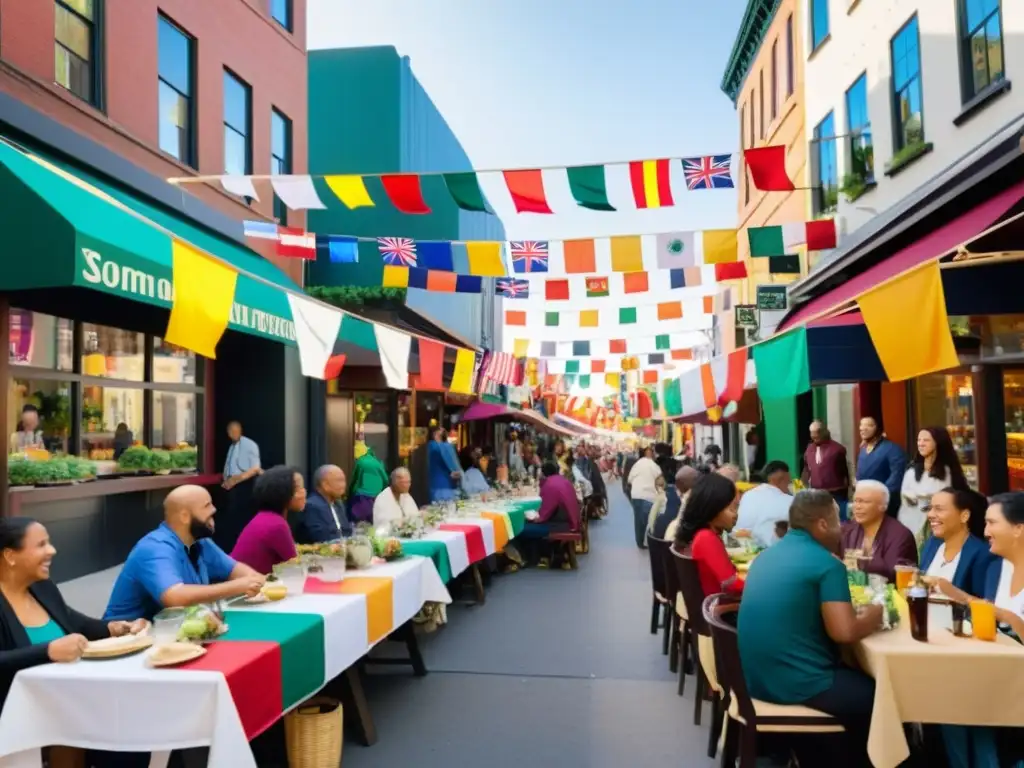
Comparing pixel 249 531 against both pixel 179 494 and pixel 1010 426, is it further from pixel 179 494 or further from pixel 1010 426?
pixel 1010 426

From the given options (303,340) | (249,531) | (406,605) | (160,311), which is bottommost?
(406,605)

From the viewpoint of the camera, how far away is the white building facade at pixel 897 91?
9.01 metres

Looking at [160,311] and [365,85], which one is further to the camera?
[365,85]

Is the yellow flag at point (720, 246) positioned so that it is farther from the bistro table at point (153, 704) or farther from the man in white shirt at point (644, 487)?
the bistro table at point (153, 704)

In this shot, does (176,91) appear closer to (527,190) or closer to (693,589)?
(527,190)

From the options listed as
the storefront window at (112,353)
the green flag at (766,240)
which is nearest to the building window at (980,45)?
the green flag at (766,240)

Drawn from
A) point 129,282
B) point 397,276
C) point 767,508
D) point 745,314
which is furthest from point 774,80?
point 129,282

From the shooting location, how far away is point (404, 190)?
34.2 feet

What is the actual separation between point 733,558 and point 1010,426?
15.1 feet

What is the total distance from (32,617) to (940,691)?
4044mm

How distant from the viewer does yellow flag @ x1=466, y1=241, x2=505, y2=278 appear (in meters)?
13.0

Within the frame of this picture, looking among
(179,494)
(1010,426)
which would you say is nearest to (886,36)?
(1010,426)

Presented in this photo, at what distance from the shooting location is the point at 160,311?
10695mm

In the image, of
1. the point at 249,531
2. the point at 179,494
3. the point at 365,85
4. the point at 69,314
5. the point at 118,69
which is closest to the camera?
the point at 179,494
